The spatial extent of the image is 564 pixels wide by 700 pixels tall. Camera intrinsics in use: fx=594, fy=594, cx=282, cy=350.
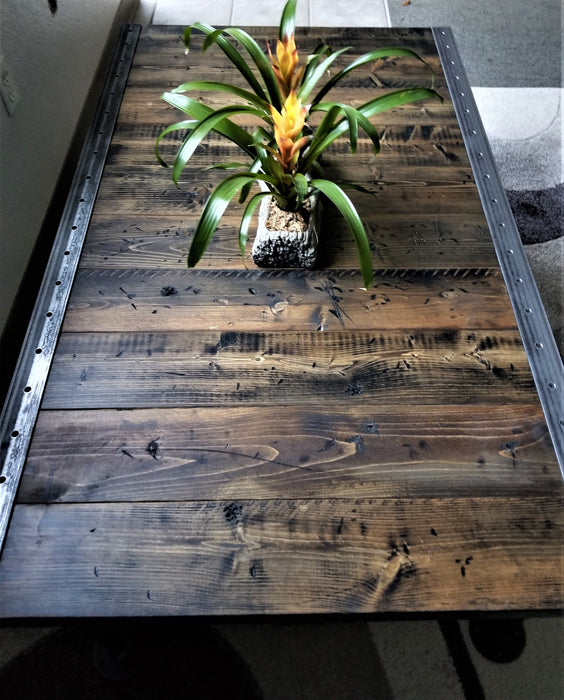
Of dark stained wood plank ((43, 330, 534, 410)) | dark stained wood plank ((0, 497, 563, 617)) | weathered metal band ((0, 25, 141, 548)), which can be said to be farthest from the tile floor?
weathered metal band ((0, 25, 141, 548))

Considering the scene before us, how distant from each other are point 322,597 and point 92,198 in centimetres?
87

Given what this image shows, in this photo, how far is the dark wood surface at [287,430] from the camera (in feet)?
2.55

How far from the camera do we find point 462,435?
90 cm

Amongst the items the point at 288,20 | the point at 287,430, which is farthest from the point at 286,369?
the point at 288,20

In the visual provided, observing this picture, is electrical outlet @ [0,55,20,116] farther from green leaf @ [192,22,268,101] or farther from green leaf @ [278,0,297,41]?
green leaf @ [278,0,297,41]

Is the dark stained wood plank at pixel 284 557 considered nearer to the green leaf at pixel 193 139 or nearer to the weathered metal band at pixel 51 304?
the weathered metal band at pixel 51 304

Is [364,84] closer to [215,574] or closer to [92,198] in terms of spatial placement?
[92,198]

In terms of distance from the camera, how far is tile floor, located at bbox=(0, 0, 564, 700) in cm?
112

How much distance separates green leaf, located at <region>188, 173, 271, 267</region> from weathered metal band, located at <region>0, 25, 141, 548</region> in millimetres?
317

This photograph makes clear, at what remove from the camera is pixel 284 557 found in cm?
79

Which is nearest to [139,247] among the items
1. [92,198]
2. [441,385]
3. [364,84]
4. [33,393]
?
[92,198]

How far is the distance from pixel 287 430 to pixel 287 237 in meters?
0.35

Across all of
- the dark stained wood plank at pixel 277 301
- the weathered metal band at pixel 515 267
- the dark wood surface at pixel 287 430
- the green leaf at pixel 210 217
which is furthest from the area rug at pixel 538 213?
the green leaf at pixel 210 217

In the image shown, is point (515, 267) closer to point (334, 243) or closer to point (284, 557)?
point (334, 243)
